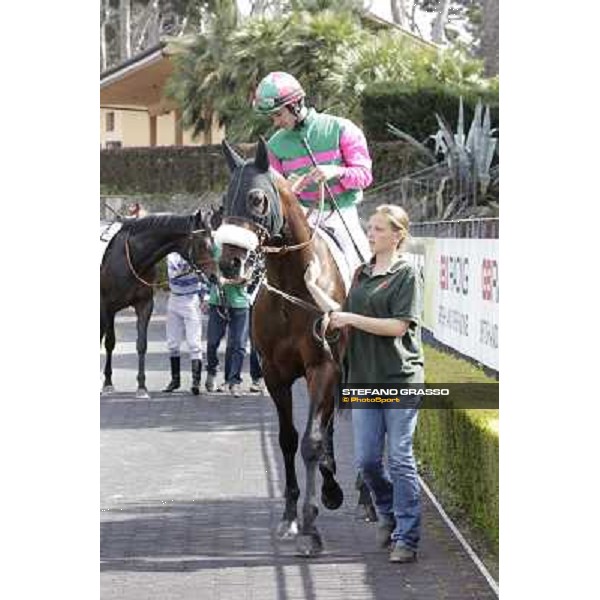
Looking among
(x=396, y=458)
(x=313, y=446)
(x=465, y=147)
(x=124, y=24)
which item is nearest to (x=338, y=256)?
(x=313, y=446)

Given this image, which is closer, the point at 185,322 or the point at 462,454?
the point at 462,454

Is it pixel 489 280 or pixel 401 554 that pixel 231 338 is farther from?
pixel 401 554

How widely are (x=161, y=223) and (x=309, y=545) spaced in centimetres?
545

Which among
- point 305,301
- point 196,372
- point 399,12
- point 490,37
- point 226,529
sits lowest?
point 226,529

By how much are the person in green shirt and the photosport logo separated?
0.02 meters

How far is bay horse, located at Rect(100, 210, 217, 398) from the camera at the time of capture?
41.9ft

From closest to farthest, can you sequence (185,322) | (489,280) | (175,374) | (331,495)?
(331,495)
(489,280)
(185,322)
(175,374)

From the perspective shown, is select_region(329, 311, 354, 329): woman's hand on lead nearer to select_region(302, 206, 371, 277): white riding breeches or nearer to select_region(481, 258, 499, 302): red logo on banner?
select_region(302, 206, 371, 277): white riding breeches

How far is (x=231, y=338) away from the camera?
13.5m

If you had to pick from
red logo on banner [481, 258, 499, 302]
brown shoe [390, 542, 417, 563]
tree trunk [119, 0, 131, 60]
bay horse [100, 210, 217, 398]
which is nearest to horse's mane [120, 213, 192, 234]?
bay horse [100, 210, 217, 398]
